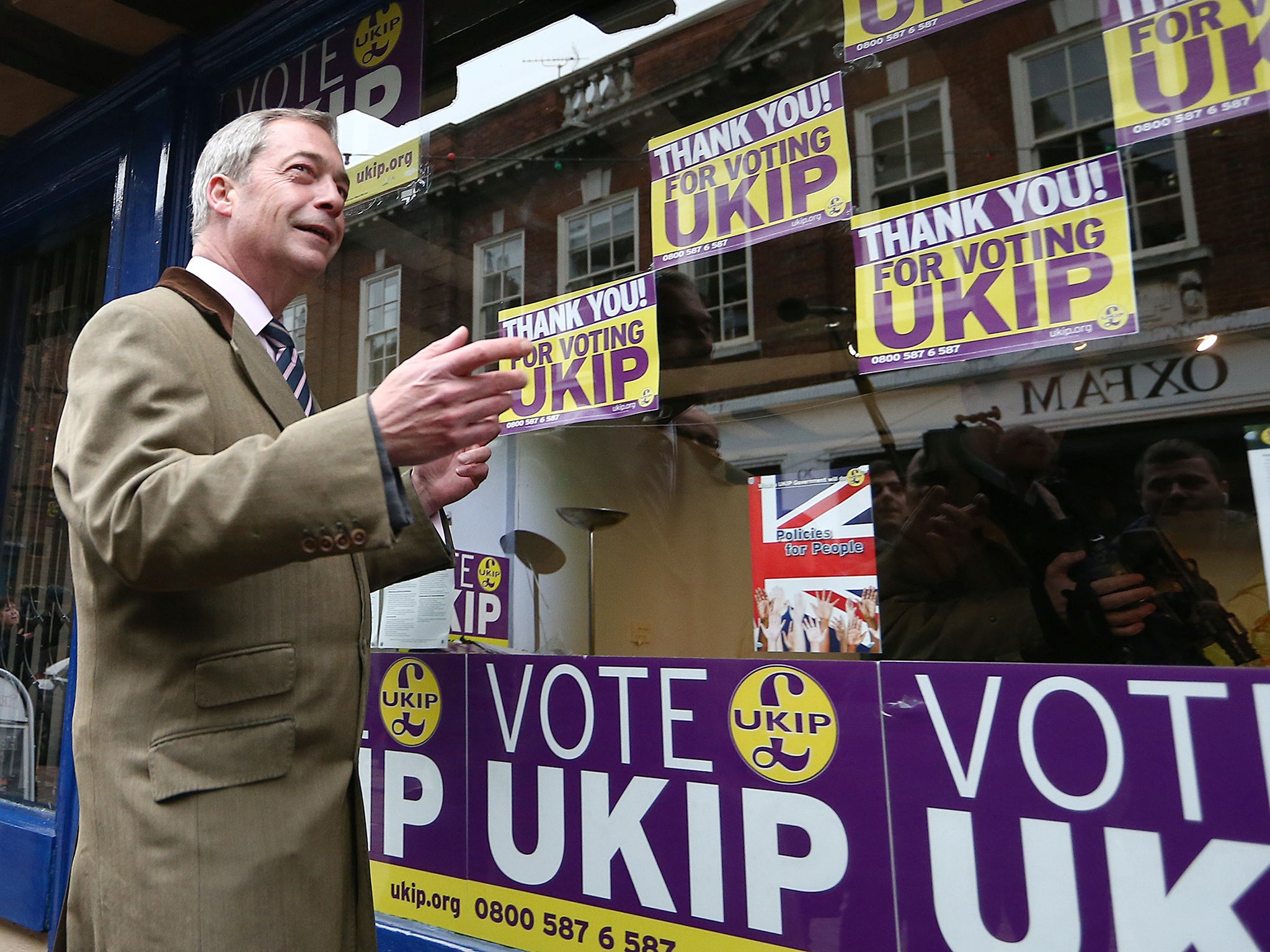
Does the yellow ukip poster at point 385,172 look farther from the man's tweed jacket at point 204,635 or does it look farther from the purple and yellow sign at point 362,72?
the man's tweed jacket at point 204,635

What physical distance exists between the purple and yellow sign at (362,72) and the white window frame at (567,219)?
73 cm

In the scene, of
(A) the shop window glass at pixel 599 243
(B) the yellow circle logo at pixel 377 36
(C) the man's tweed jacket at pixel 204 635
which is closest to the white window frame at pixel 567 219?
(A) the shop window glass at pixel 599 243

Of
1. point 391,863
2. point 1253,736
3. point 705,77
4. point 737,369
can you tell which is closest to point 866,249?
point 737,369

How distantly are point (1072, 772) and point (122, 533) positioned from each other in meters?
1.56

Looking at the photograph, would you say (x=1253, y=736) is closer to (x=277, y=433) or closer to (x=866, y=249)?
(x=866, y=249)

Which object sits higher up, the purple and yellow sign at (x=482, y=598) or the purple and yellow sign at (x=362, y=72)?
the purple and yellow sign at (x=362, y=72)

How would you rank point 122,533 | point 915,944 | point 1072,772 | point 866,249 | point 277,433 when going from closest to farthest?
point 122,533 < point 277,433 < point 1072,772 < point 915,944 < point 866,249

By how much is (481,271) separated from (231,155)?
1.02 metres

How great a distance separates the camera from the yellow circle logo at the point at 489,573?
7.99ft

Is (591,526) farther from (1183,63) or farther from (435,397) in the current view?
(1183,63)

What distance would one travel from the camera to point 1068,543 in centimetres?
172

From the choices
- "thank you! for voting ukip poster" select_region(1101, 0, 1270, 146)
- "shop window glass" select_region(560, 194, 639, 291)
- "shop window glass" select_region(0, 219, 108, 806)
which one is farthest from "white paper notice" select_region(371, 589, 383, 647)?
"thank you! for voting ukip poster" select_region(1101, 0, 1270, 146)

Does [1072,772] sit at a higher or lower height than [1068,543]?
lower

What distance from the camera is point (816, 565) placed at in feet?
6.37
